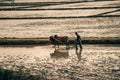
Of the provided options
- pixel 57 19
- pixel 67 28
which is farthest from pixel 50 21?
pixel 67 28

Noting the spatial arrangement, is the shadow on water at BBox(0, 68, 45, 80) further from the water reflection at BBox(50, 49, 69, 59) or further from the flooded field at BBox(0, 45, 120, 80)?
the water reflection at BBox(50, 49, 69, 59)

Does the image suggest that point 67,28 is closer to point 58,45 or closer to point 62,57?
point 58,45

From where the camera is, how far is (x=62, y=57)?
47.4 feet

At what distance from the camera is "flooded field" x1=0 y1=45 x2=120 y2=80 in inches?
458

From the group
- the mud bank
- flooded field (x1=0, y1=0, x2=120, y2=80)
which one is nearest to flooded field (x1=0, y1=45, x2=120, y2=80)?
flooded field (x1=0, y1=0, x2=120, y2=80)

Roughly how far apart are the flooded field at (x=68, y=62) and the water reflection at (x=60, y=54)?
0.17 metres

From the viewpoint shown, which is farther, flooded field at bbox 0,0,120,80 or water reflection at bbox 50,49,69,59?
water reflection at bbox 50,49,69,59

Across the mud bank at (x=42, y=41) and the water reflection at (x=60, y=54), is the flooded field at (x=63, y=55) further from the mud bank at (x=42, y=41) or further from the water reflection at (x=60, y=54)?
the mud bank at (x=42, y=41)

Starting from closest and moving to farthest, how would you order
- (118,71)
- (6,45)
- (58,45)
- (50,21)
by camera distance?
(118,71) < (58,45) < (6,45) < (50,21)

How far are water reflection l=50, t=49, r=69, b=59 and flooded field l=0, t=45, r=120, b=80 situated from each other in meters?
0.17

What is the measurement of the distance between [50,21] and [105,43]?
9893mm

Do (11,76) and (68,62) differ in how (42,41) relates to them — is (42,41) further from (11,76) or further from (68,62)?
(11,76)

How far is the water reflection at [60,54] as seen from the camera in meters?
14.7

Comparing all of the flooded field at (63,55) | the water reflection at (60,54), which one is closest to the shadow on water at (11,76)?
the flooded field at (63,55)
